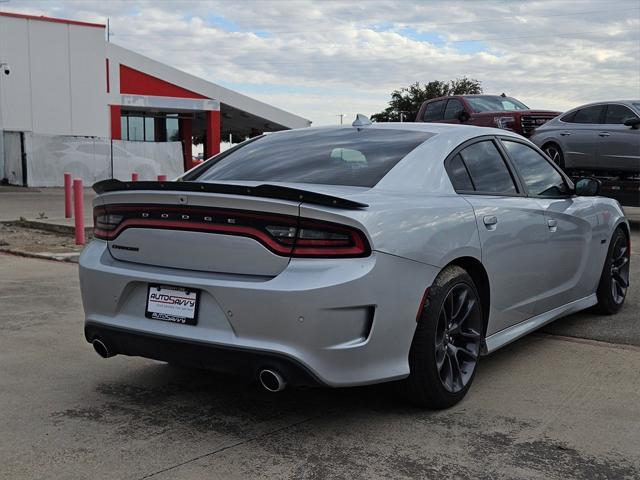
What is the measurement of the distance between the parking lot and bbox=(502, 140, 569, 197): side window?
3.76 feet

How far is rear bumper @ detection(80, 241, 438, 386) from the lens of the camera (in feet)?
11.0

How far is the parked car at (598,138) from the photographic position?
1248cm

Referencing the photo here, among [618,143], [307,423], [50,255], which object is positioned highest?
[618,143]

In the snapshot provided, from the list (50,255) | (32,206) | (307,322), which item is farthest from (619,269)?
(32,206)

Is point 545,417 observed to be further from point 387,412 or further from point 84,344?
point 84,344

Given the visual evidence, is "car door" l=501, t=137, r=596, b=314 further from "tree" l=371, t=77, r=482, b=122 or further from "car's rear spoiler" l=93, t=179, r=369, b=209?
"tree" l=371, t=77, r=482, b=122

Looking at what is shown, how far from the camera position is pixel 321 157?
4.45 m

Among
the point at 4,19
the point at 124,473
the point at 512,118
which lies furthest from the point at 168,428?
the point at 4,19

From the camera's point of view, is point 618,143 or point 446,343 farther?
point 618,143

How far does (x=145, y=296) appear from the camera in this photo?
3.79m

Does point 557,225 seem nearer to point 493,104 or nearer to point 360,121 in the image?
point 360,121

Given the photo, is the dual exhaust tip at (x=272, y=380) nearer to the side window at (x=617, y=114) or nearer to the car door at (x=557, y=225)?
the car door at (x=557, y=225)

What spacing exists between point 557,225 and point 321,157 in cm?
182

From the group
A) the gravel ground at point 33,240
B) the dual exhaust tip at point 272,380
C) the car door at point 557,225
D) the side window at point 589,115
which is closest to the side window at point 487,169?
the car door at point 557,225
